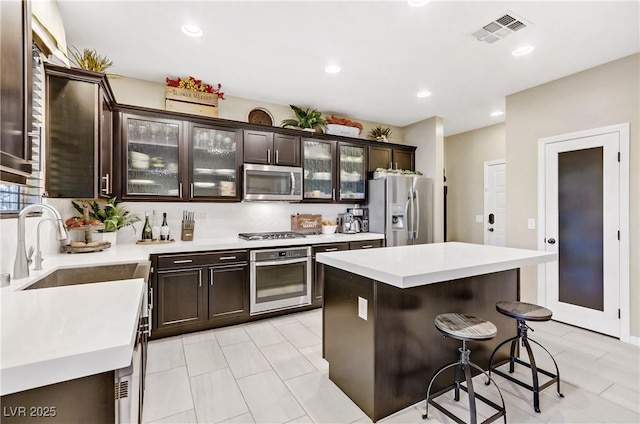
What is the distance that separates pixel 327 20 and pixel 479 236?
16.3ft

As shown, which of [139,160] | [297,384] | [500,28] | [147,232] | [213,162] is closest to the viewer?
[297,384]

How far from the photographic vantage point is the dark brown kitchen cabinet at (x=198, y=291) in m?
3.07

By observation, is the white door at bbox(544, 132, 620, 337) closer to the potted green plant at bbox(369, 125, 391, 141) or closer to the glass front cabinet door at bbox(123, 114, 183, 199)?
the potted green plant at bbox(369, 125, 391, 141)

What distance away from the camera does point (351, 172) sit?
4.80 meters

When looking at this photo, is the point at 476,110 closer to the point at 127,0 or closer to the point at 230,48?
the point at 230,48

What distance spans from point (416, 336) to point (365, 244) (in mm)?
2360

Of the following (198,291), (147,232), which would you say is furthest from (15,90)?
(147,232)

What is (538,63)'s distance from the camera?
10.5 feet

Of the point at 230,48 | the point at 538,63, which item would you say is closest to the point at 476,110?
the point at 538,63

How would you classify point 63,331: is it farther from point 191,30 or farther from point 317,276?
point 317,276

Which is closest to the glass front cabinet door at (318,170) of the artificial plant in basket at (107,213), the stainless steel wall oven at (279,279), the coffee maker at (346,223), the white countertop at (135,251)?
the coffee maker at (346,223)

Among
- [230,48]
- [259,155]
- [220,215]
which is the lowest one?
[220,215]

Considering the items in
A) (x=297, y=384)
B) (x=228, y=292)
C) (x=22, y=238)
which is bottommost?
(x=297, y=384)

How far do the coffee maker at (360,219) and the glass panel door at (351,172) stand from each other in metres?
0.24
